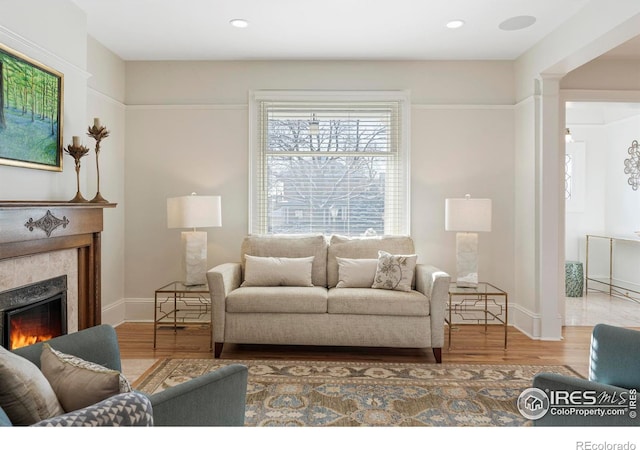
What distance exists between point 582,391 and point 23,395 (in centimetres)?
153

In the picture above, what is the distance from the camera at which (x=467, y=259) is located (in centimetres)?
378

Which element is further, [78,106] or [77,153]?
[78,106]

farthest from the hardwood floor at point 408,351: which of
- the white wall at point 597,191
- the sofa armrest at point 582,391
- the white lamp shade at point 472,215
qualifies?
the white wall at point 597,191

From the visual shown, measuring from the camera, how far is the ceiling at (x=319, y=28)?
123 inches

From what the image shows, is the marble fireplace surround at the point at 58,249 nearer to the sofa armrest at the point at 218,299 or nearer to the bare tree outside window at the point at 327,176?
the sofa armrest at the point at 218,299

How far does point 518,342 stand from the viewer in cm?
369

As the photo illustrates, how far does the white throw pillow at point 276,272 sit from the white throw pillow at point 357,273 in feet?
0.94

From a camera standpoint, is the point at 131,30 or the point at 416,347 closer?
the point at 416,347

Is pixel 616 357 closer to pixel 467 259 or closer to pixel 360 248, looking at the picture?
pixel 467 259

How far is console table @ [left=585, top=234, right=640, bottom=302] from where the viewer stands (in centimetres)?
553

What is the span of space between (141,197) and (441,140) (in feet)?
10.1

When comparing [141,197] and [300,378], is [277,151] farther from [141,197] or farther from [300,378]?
[300,378]

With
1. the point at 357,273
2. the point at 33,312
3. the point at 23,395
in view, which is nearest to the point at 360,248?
the point at 357,273
